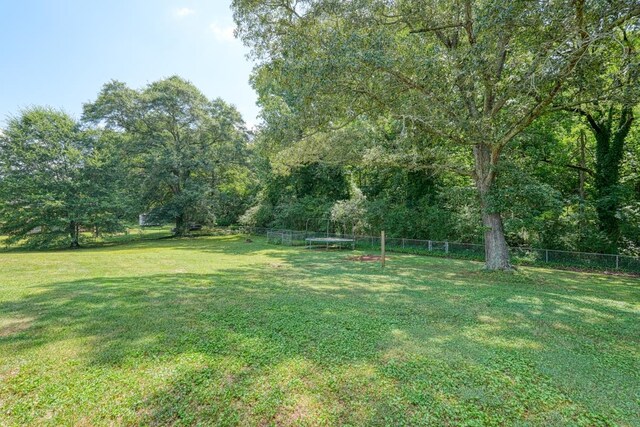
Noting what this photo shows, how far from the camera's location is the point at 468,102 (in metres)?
8.97

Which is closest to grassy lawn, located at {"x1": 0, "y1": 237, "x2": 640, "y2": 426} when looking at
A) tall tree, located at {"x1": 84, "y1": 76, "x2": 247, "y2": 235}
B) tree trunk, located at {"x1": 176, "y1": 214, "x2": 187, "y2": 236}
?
tall tree, located at {"x1": 84, "y1": 76, "x2": 247, "y2": 235}

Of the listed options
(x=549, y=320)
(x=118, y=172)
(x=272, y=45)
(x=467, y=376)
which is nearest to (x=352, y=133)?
(x=272, y=45)

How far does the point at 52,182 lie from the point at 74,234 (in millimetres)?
3681

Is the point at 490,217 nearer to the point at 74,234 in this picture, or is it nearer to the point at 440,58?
the point at 440,58

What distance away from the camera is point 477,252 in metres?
14.4

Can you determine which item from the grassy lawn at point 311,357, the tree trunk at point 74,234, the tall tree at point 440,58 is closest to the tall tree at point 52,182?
the tree trunk at point 74,234

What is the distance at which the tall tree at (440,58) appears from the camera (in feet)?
21.6

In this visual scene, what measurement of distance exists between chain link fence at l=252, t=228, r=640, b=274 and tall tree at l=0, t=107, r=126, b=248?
1308cm

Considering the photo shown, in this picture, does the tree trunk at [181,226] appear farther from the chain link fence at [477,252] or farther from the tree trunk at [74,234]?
the chain link fence at [477,252]

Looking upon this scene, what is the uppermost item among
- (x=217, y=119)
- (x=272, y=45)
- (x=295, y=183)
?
(x=217, y=119)

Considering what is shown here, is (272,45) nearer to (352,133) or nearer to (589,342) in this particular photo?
(352,133)

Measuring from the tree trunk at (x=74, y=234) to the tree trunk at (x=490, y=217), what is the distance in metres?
24.8

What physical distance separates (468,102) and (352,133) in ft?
24.0

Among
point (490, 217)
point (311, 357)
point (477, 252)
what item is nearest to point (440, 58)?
point (490, 217)
